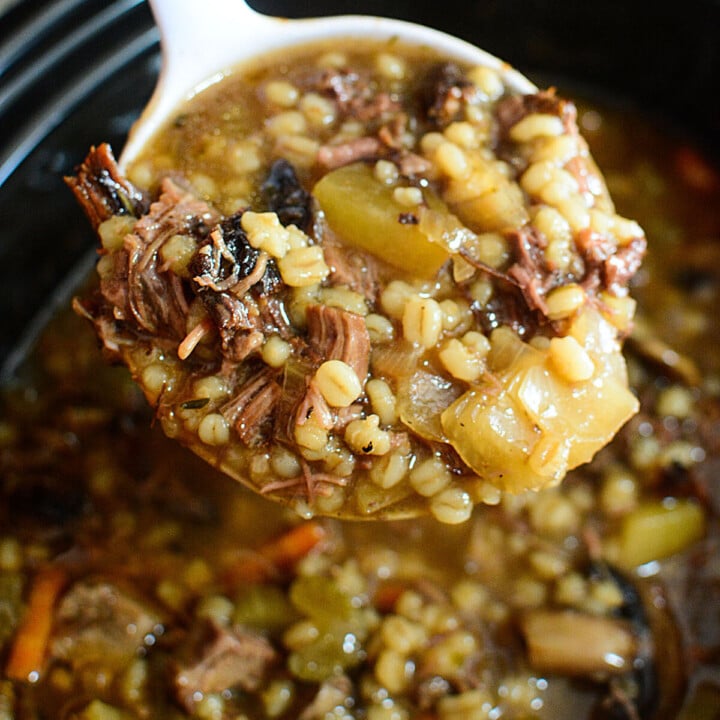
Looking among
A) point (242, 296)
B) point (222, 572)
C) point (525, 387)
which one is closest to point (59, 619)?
point (222, 572)

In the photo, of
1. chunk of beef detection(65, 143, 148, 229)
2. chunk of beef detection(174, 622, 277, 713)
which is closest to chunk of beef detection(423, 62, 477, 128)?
chunk of beef detection(65, 143, 148, 229)

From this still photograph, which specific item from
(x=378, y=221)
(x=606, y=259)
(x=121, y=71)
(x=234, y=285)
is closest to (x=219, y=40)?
(x=121, y=71)

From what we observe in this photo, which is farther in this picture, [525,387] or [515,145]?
[515,145]

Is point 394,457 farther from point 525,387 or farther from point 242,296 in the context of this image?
point 242,296

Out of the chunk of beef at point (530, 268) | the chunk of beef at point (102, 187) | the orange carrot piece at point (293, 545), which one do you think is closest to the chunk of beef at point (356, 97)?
the chunk of beef at point (530, 268)

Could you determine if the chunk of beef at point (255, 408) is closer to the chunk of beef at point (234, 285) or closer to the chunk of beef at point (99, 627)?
the chunk of beef at point (234, 285)

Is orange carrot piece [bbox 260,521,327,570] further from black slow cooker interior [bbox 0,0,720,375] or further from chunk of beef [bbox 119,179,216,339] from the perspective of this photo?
black slow cooker interior [bbox 0,0,720,375]
